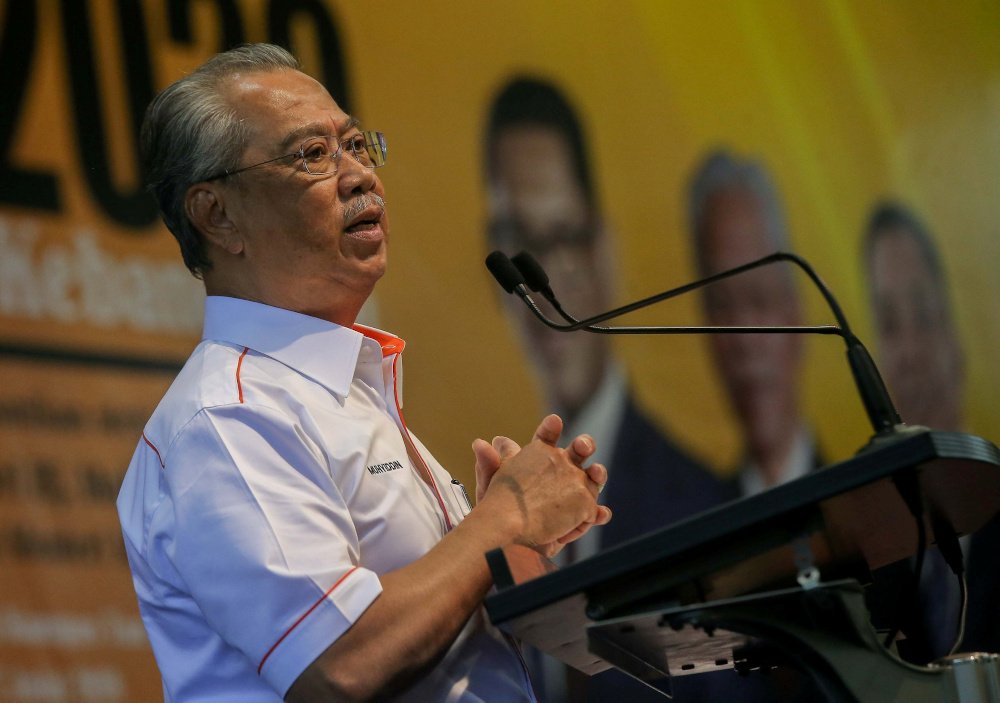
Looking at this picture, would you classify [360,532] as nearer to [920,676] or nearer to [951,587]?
[920,676]

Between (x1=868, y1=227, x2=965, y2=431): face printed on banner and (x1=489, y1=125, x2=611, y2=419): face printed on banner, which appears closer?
(x1=489, y1=125, x2=611, y2=419): face printed on banner

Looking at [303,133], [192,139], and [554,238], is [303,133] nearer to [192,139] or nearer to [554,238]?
[192,139]

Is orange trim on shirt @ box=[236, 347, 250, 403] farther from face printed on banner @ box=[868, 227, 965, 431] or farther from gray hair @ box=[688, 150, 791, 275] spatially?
face printed on banner @ box=[868, 227, 965, 431]

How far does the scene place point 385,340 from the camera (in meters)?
1.84

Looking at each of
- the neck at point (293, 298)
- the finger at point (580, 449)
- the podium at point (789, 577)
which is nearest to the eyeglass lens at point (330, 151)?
the neck at point (293, 298)

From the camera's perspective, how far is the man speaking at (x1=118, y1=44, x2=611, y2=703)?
3.96 feet

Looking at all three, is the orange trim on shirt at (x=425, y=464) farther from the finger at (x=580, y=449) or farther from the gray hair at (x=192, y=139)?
the gray hair at (x=192, y=139)

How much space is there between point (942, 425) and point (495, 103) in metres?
2.29

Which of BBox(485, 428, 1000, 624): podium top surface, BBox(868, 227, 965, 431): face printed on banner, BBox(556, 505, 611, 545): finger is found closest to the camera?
BBox(485, 428, 1000, 624): podium top surface

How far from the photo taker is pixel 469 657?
4.66ft

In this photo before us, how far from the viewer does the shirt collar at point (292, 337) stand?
1.57m

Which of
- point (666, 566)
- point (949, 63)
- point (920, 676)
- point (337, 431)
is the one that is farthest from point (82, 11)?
point (949, 63)

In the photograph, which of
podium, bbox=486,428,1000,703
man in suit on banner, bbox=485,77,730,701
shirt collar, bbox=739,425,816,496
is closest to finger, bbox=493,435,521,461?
podium, bbox=486,428,1000,703

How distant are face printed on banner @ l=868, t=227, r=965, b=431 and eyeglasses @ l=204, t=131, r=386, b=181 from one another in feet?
8.68
